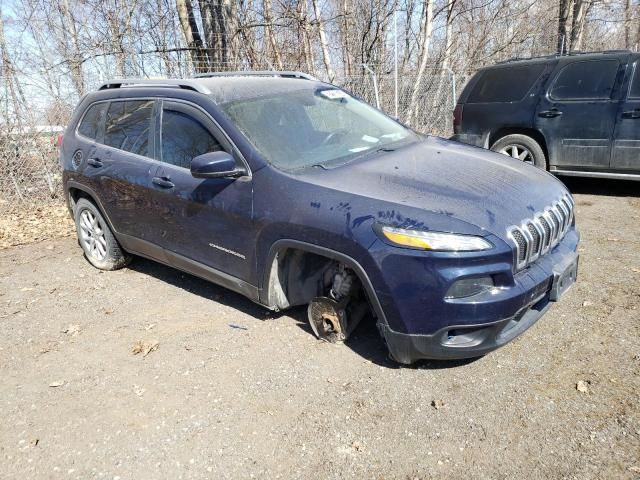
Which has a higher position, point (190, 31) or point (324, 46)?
point (190, 31)

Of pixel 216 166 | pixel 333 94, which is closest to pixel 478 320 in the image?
pixel 216 166

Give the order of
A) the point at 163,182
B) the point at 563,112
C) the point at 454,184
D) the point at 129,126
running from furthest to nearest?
the point at 563,112
the point at 129,126
the point at 163,182
the point at 454,184

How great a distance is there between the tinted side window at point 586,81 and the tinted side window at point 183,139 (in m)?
5.10

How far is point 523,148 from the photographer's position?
703cm

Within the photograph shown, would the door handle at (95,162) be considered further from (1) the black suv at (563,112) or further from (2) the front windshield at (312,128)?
(1) the black suv at (563,112)

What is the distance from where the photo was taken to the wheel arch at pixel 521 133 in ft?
22.6

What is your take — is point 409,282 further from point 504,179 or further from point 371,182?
point 504,179

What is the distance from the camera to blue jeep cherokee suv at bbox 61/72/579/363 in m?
2.69

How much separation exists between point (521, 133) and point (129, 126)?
5228 millimetres

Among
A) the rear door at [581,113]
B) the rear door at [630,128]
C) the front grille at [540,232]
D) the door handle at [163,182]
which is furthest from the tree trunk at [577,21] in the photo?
the door handle at [163,182]

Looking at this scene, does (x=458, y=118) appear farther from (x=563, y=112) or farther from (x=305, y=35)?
(x=305, y=35)

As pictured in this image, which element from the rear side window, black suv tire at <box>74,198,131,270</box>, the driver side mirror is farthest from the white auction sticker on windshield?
the rear side window

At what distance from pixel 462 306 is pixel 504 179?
1031 millimetres

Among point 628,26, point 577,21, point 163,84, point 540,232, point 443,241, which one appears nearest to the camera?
point 443,241
